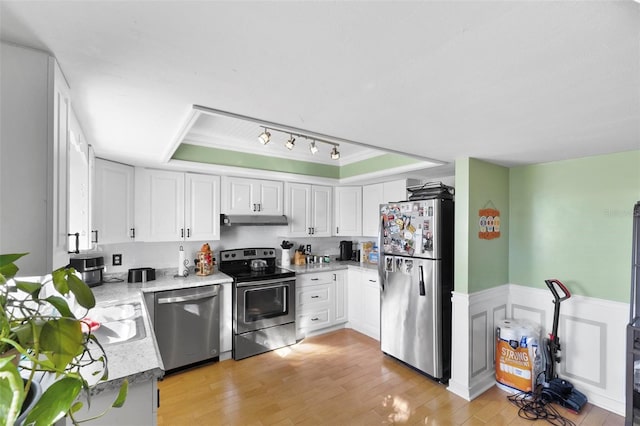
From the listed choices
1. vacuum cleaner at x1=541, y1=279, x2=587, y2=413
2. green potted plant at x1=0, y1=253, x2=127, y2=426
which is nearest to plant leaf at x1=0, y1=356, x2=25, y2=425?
green potted plant at x1=0, y1=253, x2=127, y2=426

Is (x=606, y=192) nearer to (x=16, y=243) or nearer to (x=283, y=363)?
(x=283, y=363)

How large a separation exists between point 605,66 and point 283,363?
10.6ft

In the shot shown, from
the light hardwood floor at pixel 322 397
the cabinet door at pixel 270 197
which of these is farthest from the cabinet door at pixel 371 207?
the light hardwood floor at pixel 322 397

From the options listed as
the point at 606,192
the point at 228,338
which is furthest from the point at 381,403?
the point at 606,192

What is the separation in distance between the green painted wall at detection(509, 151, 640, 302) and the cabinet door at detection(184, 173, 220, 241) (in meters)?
3.21

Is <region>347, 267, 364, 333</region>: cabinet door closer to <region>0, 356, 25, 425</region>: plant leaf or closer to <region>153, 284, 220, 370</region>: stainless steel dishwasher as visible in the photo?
<region>153, 284, 220, 370</region>: stainless steel dishwasher

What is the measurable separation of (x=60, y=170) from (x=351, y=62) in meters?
1.06

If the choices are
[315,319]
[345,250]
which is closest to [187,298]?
[315,319]

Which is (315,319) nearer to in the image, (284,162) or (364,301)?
(364,301)

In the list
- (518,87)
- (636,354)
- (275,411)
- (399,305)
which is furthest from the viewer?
(399,305)

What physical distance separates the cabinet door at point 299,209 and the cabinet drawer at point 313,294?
742mm

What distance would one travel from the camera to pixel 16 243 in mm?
818

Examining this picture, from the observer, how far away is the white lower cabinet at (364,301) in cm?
359

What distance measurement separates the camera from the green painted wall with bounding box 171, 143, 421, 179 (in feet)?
9.40
